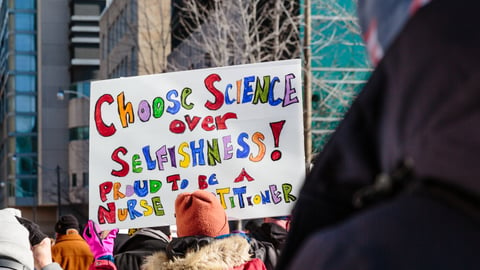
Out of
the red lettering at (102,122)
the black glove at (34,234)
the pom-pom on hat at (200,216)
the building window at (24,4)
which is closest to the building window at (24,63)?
the building window at (24,4)

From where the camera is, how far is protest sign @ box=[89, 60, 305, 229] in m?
6.18

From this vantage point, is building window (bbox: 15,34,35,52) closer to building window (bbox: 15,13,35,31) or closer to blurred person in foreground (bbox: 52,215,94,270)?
building window (bbox: 15,13,35,31)

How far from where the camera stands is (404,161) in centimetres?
99

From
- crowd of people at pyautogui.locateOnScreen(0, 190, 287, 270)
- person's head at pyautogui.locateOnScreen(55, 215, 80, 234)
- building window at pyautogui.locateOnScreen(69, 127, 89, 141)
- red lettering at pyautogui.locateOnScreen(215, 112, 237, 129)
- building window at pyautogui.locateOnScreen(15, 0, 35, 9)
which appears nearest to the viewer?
crowd of people at pyautogui.locateOnScreen(0, 190, 287, 270)

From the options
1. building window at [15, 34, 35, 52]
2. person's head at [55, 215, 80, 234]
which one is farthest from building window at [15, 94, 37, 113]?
person's head at [55, 215, 80, 234]

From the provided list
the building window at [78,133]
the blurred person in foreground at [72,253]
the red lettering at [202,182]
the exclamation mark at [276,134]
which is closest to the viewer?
the red lettering at [202,182]

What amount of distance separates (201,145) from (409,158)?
17.6ft

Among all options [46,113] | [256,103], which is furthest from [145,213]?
[46,113]

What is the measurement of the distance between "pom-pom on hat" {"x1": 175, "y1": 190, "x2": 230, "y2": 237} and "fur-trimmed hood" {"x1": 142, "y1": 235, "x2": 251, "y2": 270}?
0.23 metres

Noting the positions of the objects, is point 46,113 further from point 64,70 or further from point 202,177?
point 202,177

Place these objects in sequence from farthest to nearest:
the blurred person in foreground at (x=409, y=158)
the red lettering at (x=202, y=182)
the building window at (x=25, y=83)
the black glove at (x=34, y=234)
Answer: the building window at (x=25, y=83)
the red lettering at (x=202, y=182)
the black glove at (x=34, y=234)
the blurred person in foreground at (x=409, y=158)

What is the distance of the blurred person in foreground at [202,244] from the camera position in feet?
12.2

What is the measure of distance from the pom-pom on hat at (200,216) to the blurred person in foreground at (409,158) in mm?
3030

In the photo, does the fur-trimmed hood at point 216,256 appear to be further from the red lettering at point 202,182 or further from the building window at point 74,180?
the building window at point 74,180
